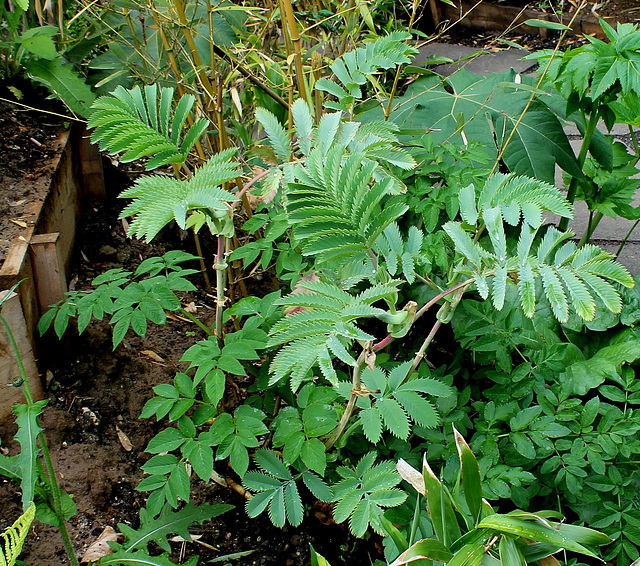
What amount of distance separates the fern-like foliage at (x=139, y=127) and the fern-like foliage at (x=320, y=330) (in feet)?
1.30

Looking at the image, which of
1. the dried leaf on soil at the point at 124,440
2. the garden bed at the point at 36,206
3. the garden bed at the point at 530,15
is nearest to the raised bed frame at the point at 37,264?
the garden bed at the point at 36,206

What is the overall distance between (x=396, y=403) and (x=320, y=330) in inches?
14.3

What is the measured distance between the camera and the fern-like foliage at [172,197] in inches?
40.3

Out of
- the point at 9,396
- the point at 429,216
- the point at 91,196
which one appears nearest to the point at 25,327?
the point at 9,396

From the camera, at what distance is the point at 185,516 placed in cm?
150

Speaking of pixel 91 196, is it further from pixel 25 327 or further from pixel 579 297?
pixel 579 297

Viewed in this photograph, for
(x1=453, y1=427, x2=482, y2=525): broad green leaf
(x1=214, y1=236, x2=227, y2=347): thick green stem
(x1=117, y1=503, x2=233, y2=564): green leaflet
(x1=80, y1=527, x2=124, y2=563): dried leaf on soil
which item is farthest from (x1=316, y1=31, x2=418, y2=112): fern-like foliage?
(x1=80, y1=527, x2=124, y2=563): dried leaf on soil

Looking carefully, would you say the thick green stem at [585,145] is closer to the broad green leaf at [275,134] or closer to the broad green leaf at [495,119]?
the broad green leaf at [495,119]

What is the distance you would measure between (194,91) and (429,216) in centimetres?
84

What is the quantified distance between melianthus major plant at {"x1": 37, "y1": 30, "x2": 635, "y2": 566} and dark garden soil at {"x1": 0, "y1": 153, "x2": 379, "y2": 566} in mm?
238

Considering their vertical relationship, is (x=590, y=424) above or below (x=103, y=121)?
below

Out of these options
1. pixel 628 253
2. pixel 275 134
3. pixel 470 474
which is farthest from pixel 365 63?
pixel 628 253

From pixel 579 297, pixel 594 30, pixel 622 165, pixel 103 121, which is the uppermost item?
pixel 103 121

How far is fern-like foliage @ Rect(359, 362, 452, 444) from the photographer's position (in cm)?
124
